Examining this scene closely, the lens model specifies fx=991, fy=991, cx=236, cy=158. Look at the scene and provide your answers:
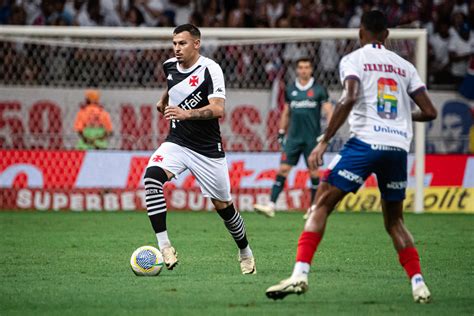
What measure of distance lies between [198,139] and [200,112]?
1.49 feet

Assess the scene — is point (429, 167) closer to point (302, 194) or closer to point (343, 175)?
point (302, 194)

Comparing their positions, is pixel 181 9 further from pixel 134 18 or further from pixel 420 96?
pixel 420 96

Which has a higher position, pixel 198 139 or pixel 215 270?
pixel 198 139

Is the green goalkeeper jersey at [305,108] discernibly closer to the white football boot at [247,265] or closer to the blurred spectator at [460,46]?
the blurred spectator at [460,46]

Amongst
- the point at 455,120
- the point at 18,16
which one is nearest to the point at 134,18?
the point at 18,16

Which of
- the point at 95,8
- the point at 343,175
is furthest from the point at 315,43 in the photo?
the point at 343,175

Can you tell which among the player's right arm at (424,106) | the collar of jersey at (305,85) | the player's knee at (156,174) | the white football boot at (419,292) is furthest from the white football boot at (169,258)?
the collar of jersey at (305,85)

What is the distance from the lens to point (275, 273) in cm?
930

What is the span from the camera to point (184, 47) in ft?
31.1

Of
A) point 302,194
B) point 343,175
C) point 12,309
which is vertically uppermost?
point 343,175

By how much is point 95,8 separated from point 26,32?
4.11 m

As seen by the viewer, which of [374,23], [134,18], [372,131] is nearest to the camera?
[372,131]

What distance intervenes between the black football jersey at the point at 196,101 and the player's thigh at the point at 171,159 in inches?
3.1

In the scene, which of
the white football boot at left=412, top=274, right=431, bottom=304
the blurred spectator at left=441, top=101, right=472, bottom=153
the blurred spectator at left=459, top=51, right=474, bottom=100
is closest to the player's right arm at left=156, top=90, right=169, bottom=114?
the white football boot at left=412, top=274, right=431, bottom=304
